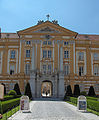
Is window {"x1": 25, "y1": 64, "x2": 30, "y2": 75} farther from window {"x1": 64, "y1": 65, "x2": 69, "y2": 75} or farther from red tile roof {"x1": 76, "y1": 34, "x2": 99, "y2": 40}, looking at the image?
red tile roof {"x1": 76, "y1": 34, "x2": 99, "y2": 40}

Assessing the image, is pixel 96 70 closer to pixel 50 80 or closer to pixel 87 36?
pixel 87 36

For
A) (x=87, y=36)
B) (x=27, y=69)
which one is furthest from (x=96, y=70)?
(x=27, y=69)

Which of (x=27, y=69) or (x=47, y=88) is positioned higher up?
(x=27, y=69)

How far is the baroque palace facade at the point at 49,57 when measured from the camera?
42906mm

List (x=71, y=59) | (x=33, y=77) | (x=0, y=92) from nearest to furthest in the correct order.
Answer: (x=0, y=92) < (x=33, y=77) < (x=71, y=59)

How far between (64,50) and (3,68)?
47.6ft

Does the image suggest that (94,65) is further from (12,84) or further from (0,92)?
(0,92)

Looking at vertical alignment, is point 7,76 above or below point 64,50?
below

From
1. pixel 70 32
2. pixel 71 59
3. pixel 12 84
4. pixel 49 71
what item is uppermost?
pixel 70 32

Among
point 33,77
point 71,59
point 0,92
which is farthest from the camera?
point 71,59

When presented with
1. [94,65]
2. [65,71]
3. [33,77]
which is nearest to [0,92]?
[33,77]

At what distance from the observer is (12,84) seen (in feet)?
141

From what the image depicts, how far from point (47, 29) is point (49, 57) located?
21.5ft

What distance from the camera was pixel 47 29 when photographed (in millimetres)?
44844
